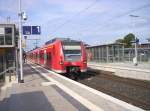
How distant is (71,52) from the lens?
20453 mm

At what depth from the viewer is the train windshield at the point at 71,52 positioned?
66.6ft

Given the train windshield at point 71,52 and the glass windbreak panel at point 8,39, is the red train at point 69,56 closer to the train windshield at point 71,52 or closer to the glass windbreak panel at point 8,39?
the train windshield at point 71,52

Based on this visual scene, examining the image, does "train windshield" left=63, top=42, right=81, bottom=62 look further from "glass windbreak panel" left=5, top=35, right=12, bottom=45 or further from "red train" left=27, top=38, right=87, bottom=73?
"glass windbreak panel" left=5, top=35, right=12, bottom=45

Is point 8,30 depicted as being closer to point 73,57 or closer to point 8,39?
point 8,39

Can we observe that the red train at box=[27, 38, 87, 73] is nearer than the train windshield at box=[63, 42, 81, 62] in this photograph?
Yes

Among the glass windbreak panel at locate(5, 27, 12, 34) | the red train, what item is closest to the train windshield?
the red train

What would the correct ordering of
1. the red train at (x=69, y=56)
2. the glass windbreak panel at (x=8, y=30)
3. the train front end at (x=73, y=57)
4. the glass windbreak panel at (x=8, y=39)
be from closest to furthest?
1. the red train at (x=69, y=56)
2. the train front end at (x=73, y=57)
3. the glass windbreak panel at (x=8, y=30)
4. the glass windbreak panel at (x=8, y=39)

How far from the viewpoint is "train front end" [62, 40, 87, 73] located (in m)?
20.2

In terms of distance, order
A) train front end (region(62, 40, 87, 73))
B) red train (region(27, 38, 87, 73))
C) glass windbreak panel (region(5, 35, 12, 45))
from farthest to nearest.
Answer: glass windbreak panel (region(5, 35, 12, 45)) → train front end (region(62, 40, 87, 73)) → red train (region(27, 38, 87, 73))

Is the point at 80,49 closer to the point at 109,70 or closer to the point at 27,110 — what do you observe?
the point at 109,70

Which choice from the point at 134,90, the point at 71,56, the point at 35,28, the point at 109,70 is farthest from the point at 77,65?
the point at 109,70

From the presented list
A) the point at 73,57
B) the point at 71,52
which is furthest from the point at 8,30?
the point at 73,57

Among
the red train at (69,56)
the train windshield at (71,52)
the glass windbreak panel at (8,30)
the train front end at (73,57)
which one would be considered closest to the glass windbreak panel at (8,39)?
the glass windbreak panel at (8,30)

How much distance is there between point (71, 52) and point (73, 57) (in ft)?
1.23
